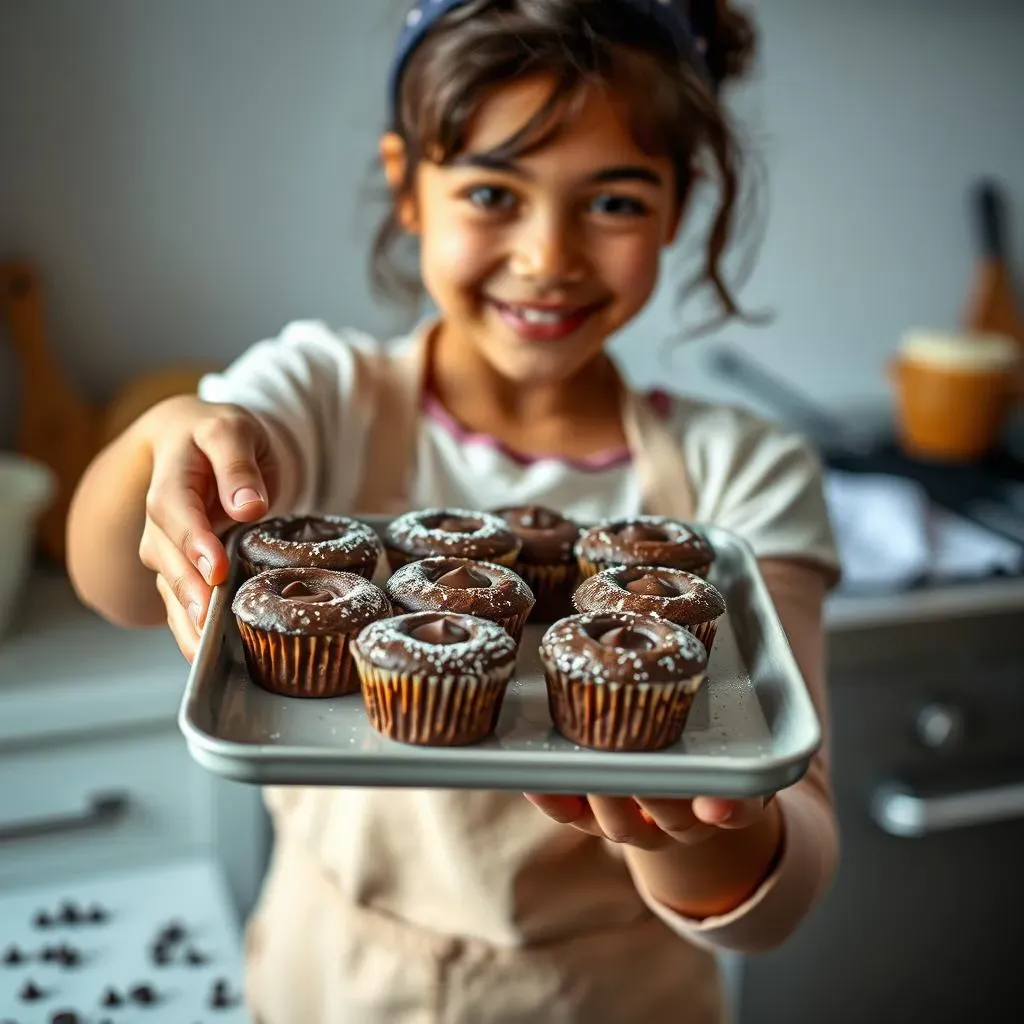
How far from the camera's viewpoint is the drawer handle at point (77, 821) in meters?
1.70

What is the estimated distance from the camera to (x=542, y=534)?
1037 millimetres

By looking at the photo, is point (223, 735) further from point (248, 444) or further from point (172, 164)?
point (172, 164)

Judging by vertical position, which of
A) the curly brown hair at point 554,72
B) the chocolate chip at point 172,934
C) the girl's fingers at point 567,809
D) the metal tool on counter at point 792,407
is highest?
the curly brown hair at point 554,72

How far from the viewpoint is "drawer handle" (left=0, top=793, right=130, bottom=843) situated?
5.59 ft

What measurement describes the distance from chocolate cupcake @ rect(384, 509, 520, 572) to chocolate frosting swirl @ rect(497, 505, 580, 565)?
2cm

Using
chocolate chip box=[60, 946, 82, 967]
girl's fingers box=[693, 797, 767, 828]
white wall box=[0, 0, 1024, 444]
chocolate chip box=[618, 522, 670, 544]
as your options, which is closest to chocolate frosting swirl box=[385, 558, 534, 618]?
chocolate chip box=[618, 522, 670, 544]

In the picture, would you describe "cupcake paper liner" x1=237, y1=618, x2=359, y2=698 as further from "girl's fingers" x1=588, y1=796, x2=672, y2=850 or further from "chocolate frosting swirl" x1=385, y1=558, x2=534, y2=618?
"girl's fingers" x1=588, y1=796, x2=672, y2=850

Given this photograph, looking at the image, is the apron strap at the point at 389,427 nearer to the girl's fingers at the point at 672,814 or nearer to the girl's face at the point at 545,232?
the girl's face at the point at 545,232

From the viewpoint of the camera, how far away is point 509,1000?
1188 millimetres

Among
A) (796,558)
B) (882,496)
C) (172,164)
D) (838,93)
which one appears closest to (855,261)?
(838,93)

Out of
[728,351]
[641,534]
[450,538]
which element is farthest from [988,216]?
[450,538]

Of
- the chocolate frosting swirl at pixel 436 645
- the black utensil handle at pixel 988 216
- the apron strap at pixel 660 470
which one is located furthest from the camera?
the black utensil handle at pixel 988 216

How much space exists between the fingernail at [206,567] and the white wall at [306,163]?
124cm

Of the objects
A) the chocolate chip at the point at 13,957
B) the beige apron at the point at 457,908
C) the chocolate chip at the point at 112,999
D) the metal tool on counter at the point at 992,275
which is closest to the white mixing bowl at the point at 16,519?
the chocolate chip at the point at 13,957
